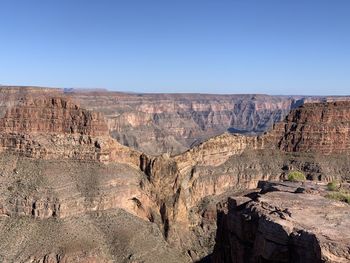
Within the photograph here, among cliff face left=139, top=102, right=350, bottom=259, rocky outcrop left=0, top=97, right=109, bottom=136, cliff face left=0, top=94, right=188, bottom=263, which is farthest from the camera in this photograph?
cliff face left=139, top=102, right=350, bottom=259

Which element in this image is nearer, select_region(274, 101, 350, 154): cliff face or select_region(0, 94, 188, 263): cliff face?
select_region(0, 94, 188, 263): cliff face

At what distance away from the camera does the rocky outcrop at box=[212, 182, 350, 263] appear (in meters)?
18.8

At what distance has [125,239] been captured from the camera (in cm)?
6147

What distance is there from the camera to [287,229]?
66.5ft

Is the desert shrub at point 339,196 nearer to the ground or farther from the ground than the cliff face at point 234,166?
Result: farther from the ground

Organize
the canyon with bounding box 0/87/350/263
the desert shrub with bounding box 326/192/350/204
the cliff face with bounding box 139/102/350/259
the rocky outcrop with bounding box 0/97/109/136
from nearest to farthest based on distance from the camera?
the desert shrub with bounding box 326/192/350/204, the canyon with bounding box 0/87/350/263, the rocky outcrop with bounding box 0/97/109/136, the cliff face with bounding box 139/102/350/259

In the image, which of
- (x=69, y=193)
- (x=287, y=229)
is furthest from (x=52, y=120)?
(x=287, y=229)

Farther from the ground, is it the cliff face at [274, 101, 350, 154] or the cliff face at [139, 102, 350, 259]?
the cliff face at [274, 101, 350, 154]

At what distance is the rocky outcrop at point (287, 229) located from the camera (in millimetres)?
18766

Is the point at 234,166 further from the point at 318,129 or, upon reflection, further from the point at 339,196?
the point at 339,196

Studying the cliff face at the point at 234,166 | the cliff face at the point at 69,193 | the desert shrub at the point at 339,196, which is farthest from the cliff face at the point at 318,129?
the desert shrub at the point at 339,196

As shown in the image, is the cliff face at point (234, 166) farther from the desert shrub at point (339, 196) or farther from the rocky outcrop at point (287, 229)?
the rocky outcrop at point (287, 229)

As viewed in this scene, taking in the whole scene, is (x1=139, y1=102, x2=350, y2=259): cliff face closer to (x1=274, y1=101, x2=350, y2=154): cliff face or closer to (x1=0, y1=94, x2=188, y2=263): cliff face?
(x1=274, y1=101, x2=350, y2=154): cliff face

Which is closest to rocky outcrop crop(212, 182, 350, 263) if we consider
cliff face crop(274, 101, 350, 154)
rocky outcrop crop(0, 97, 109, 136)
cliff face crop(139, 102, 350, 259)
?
cliff face crop(139, 102, 350, 259)
